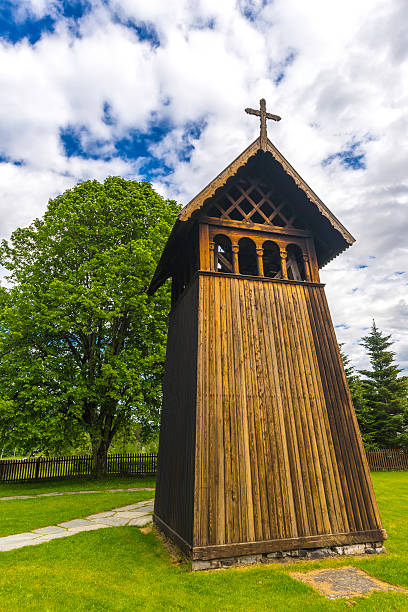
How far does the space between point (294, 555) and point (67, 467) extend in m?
16.0

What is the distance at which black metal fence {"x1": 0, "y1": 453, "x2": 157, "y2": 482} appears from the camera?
1834cm

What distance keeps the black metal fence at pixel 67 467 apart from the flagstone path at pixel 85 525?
8166mm

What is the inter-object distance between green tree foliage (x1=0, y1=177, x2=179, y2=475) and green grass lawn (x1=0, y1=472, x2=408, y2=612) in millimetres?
9372

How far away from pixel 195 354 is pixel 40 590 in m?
4.14

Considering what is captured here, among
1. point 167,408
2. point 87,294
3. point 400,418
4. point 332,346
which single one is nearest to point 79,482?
point 87,294

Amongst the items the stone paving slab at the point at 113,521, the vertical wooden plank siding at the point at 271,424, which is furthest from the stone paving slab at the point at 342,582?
the stone paving slab at the point at 113,521

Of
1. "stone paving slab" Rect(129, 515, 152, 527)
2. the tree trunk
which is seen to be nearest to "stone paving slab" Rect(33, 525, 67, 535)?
"stone paving slab" Rect(129, 515, 152, 527)

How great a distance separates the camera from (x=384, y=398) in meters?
28.2

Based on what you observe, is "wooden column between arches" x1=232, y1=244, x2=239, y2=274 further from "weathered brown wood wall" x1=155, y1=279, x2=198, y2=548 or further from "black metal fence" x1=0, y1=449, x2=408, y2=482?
"black metal fence" x1=0, y1=449, x2=408, y2=482

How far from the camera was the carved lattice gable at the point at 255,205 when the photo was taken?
27.3ft

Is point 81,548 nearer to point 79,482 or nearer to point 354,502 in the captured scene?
point 354,502

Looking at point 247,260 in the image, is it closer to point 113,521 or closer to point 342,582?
point 342,582

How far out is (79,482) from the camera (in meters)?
17.4

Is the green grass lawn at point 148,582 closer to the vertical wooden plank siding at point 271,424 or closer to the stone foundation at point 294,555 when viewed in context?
the stone foundation at point 294,555
